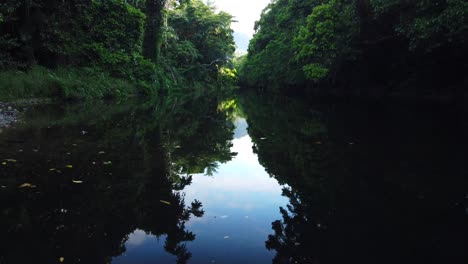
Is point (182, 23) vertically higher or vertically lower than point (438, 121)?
higher

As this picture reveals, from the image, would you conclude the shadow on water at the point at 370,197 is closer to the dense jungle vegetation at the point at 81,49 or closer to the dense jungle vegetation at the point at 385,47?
the dense jungle vegetation at the point at 385,47

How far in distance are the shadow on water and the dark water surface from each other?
18 millimetres

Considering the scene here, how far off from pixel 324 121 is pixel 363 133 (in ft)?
9.16

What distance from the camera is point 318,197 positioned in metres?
4.54

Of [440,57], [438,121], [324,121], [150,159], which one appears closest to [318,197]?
[150,159]

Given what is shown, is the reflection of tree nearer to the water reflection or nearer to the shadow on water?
the water reflection

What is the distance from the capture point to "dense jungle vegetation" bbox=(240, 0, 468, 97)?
1512 cm

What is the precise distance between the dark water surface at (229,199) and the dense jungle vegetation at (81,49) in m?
9.89

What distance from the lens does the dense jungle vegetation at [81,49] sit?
1736 cm

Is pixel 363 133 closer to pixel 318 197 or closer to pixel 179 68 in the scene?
pixel 318 197

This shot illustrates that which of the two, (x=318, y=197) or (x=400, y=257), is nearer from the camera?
(x=400, y=257)

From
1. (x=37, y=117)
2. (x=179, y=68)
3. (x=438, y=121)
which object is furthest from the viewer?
(x=179, y=68)

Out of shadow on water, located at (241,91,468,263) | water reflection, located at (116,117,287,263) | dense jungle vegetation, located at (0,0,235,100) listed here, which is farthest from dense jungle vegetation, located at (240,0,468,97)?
dense jungle vegetation, located at (0,0,235,100)

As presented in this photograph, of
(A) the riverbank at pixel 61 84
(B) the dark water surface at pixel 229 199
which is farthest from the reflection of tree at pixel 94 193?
(A) the riverbank at pixel 61 84
